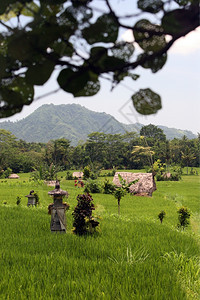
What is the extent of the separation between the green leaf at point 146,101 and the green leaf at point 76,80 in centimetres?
12

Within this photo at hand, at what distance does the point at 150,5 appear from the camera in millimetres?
550

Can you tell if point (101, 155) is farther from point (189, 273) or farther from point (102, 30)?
point (102, 30)

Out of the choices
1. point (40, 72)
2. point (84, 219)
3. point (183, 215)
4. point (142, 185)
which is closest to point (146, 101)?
point (40, 72)

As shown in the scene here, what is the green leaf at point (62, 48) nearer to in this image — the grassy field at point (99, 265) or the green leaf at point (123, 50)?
the green leaf at point (123, 50)

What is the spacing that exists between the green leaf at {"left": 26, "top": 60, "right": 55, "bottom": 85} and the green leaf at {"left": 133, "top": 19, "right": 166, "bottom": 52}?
0.66 feet

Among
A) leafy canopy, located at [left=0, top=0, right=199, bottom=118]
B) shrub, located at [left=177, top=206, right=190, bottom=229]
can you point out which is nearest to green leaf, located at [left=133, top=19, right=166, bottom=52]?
leafy canopy, located at [left=0, top=0, right=199, bottom=118]

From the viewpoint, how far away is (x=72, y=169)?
140 feet

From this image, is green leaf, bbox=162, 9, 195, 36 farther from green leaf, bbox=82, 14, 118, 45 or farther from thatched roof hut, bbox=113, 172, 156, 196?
thatched roof hut, bbox=113, 172, 156, 196

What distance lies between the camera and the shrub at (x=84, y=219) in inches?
205

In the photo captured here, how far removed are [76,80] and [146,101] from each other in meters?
0.18

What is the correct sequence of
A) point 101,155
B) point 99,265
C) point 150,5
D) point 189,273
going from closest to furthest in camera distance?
point 150,5, point 189,273, point 99,265, point 101,155

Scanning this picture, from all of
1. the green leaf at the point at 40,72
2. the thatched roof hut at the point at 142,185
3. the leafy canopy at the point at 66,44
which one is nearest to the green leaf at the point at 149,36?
the leafy canopy at the point at 66,44

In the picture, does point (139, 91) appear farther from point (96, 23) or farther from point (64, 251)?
point (64, 251)

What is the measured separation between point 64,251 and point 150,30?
13.3 feet
